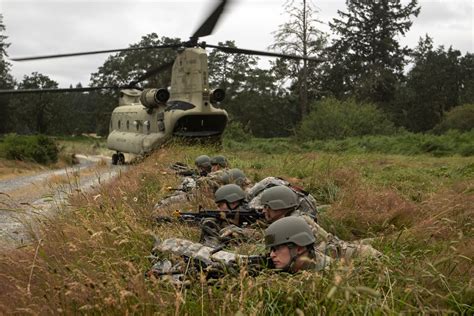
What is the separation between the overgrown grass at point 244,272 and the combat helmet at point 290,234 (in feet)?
1.00

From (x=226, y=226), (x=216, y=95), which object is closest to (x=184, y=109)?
(x=216, y=95)

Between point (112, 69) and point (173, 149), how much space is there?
157 ft

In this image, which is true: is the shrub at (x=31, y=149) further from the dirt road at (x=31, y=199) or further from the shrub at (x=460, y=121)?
the shrub at (x=460, y=121)

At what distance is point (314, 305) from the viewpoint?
2.74m

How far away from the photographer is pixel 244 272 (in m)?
2.74

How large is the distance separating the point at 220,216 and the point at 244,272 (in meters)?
2.89

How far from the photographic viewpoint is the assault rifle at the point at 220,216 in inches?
223

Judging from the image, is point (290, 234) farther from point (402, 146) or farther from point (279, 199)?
point (402, 146)

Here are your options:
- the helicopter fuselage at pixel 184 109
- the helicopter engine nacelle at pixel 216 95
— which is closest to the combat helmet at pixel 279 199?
the helicopter fuselage at pixel 184 109

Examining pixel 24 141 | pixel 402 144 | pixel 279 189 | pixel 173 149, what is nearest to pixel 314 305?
pixel 279 189

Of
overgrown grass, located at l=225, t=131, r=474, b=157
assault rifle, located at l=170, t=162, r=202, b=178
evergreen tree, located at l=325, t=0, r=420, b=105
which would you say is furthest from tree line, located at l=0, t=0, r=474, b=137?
assault rifle, located at l=170, t=162, r=202, b=178

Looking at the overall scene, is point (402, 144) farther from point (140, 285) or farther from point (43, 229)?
point (140, 285)

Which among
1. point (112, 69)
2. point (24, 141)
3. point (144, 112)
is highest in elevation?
point (112, 69)

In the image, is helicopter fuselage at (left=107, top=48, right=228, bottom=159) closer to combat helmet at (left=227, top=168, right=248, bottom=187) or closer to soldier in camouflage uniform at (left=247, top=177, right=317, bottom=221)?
combat helmet at (left=227, top=168, right=248, bottom=187)
